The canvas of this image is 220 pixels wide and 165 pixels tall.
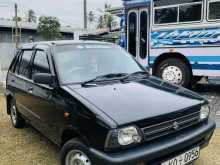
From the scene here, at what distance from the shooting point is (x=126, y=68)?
4699 mm

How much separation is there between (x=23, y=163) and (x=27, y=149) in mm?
549

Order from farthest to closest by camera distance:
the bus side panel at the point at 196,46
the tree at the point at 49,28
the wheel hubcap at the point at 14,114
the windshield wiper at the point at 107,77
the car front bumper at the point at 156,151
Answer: the tree at the point at 49,28, the bus side panel at the point at 196,46, the wheel hubcap at the point at 14,114, the windshield wiper at the point at 107,77, the car front bumper at the point at 156,151

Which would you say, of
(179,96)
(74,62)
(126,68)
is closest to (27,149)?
(74,62)

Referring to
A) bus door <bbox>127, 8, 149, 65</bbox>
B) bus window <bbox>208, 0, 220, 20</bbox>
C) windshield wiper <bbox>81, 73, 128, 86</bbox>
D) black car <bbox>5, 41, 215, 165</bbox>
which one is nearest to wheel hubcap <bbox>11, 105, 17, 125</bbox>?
black car <bbox>5, 41, 215, 165</bbox>

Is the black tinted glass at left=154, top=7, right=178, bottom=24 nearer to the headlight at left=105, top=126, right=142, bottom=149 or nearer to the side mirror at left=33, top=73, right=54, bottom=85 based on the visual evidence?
the side mirror at left=33, top=73, right=54, bottom=85

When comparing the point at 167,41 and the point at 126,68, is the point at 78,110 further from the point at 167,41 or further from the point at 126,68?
the point at 167,41

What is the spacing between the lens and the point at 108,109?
330 cm

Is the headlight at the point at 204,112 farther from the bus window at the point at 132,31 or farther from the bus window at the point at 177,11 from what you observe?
the bus window at the point at 132,31

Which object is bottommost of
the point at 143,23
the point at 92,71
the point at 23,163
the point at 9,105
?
the point at 23,163

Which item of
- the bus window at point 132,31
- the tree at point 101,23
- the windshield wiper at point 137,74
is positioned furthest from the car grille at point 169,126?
the tree at point 101,23

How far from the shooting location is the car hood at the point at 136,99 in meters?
3.27

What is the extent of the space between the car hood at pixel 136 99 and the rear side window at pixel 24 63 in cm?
171

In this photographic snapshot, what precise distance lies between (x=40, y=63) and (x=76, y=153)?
1.73m

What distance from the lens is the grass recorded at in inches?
178
